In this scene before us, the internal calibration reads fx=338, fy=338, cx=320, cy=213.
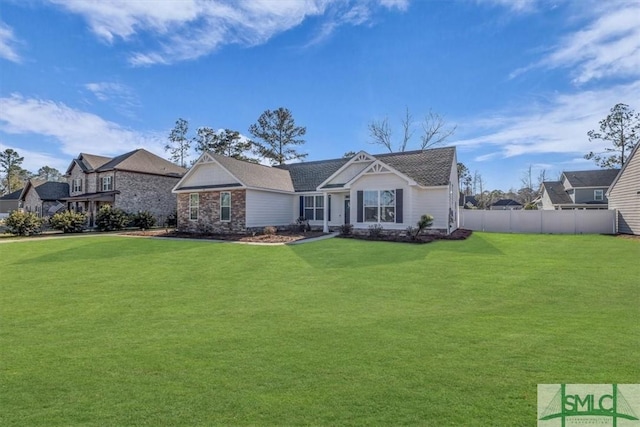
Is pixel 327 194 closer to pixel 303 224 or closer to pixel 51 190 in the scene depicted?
pixel 303 224

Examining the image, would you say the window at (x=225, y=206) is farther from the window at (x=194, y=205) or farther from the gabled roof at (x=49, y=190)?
the gabled roof at (x=49, y=190)

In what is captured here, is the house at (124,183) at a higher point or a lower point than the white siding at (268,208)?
higher

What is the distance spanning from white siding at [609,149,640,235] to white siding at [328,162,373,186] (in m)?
15.8

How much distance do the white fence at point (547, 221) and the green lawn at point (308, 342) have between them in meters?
14.6

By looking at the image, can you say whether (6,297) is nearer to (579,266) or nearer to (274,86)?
(579,266)

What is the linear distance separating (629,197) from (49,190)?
169ft

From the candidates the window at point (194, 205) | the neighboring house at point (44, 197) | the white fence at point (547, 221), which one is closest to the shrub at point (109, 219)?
the window at point (194, 205)

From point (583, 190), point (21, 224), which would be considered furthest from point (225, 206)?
point (583, 190)

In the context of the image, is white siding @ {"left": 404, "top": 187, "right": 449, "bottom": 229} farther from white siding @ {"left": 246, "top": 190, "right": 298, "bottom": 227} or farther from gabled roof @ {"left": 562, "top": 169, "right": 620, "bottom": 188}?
gabled roof @ {"left": 562, "top": 169, "right": 620, "bottom": 188}

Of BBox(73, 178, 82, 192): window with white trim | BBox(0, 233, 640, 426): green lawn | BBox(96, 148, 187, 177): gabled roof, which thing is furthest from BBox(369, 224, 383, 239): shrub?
BBox(73, 178, 82, 192): window with white trim

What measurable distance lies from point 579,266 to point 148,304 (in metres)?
11.5

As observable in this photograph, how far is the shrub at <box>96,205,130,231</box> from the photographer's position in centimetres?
2623

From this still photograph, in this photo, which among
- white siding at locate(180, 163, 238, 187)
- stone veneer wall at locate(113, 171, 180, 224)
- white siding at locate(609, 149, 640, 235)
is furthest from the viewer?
stone veneer wall at locate(113, 171, 180, 224)

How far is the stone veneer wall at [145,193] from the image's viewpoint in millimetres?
31750
